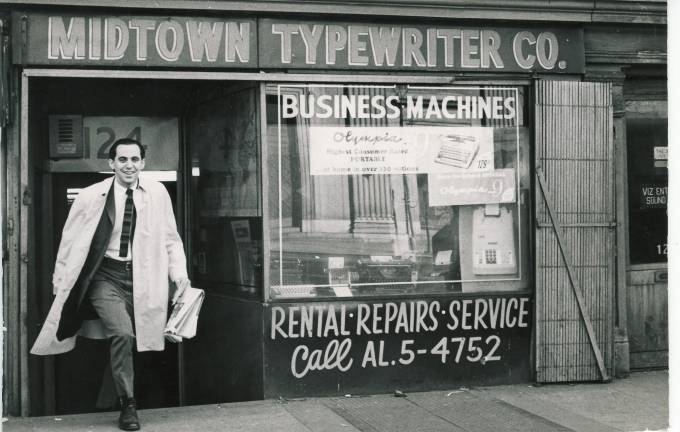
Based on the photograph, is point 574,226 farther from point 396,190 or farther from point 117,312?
point 117,312

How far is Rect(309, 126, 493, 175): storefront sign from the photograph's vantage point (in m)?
7.52

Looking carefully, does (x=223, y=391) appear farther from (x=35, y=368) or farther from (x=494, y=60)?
(x=494, y=60)

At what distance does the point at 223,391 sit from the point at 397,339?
161cm

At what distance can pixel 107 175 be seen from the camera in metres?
8.52

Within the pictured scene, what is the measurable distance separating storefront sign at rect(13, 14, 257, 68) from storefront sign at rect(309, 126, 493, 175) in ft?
2.92

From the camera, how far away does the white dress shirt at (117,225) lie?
6410 millimetres

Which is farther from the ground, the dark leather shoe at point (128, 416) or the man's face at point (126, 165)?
the man's face at point (126, 165)

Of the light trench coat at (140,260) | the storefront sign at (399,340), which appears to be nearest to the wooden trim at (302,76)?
the light trench coat at (140,260)

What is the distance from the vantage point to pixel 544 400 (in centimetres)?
727

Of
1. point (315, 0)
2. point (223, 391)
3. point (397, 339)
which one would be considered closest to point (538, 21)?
point (315, 0)

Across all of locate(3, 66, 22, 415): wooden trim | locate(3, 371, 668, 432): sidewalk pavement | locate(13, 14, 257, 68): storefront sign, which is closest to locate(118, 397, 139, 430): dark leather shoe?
locate(3, 371, 668, 432): sidewalk pavement

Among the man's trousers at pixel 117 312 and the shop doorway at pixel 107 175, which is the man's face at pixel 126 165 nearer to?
the man's trousers at pixel 117 312

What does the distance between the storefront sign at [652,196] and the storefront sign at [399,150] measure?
5.42 ft

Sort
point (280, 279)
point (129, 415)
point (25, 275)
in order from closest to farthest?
point (129, 415)
point (25, 275)
point (280, 279)
